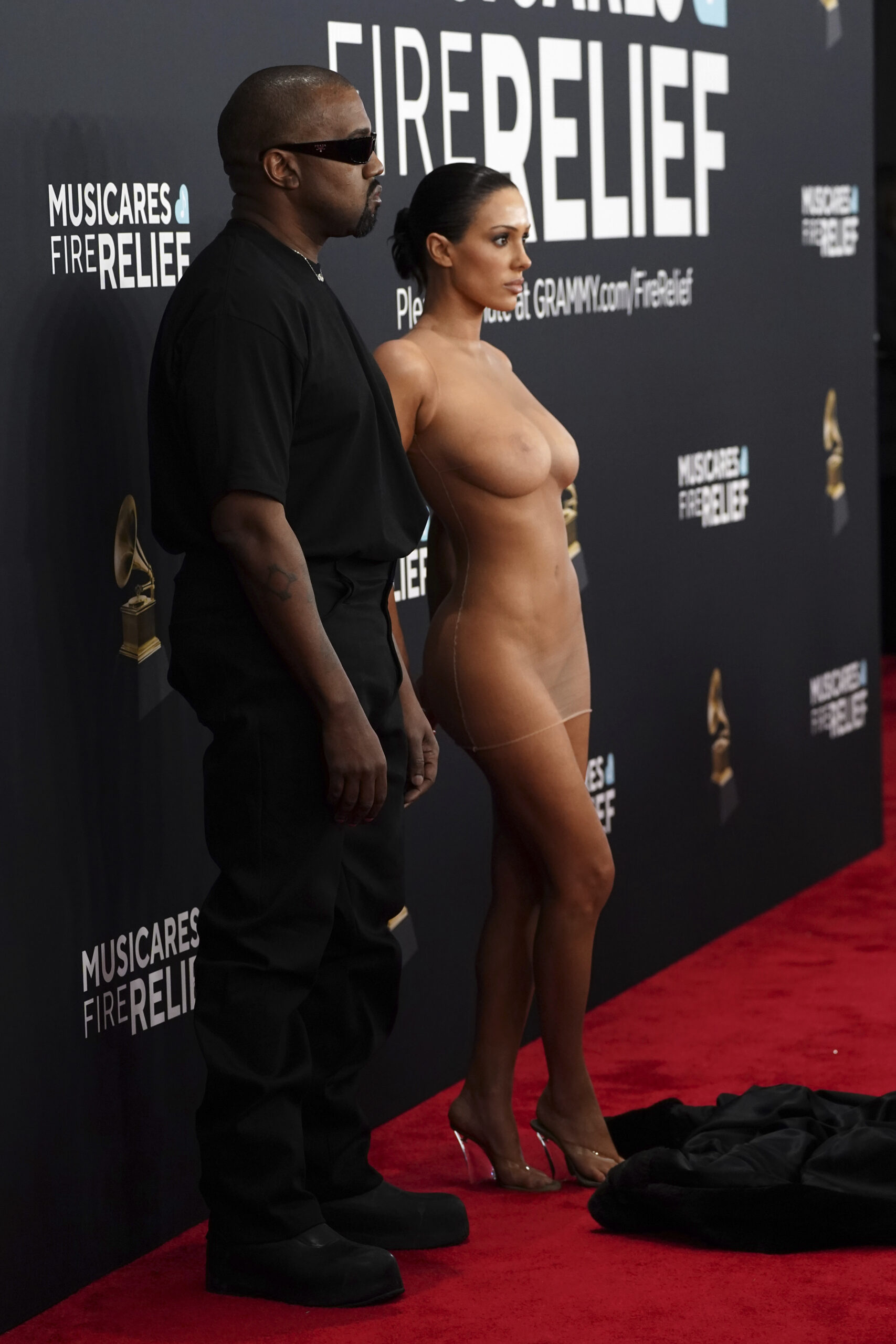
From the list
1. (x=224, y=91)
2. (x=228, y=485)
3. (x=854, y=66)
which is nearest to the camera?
(x=228, y=485)

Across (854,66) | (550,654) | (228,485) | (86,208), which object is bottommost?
(550,654)

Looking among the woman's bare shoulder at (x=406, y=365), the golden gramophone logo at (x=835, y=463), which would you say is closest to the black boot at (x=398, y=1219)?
the woman's bare shoulder at (x=406, y=365)

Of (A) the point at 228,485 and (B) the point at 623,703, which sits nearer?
(A) the point at 228,485

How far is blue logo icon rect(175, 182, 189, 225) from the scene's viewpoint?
3.24 meters

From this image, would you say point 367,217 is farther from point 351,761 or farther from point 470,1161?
point 470,1161

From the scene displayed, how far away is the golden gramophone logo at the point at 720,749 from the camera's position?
17.1 ft

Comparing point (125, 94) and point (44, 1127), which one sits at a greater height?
point (125, 94)

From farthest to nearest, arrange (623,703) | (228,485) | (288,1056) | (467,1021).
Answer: (623,703) → (467,1021) → (288,1056) → (228,485)

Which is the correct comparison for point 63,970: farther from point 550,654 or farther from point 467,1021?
point 467,1021

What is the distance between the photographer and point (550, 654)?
3.46 metres

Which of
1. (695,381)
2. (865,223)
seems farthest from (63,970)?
(865,223)

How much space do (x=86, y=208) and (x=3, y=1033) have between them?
1230 mm

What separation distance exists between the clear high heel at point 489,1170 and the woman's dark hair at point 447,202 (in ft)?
4.91

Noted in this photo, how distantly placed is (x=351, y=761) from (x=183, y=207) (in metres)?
1.01
